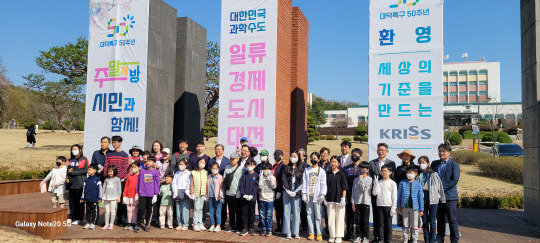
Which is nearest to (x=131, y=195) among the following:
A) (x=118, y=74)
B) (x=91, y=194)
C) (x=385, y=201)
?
(x=91, y=194)

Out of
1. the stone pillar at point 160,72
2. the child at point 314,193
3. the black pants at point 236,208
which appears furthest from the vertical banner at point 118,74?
the child at point 314,193

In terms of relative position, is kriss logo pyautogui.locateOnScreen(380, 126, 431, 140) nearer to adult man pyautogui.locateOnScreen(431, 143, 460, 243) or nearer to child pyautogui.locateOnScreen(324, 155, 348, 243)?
adult man pyautogui.locateOnScreen(431, 143, 460, 243)

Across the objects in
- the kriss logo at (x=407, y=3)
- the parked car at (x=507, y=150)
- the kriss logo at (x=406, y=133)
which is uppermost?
the kriss logo at (x=407, y=3)

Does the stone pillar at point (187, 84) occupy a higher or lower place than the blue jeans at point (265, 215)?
higher

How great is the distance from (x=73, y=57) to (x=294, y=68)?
1770cm

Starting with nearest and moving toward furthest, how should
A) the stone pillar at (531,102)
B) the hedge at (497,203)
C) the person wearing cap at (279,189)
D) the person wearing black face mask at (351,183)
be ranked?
the person wearing black face mask at (351,183), the person wearing cap at (279,189), the stone pillar at (531,102), the hedge at (497,203)

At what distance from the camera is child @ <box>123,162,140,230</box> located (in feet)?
24.0

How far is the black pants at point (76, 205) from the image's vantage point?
770 cm

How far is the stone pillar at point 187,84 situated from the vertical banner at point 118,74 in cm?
265

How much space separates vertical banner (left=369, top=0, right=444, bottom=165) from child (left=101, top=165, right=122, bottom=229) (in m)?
5.11

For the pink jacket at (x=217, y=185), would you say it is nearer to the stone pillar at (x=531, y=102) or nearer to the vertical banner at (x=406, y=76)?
the vertical banner at (x=406, y=76)

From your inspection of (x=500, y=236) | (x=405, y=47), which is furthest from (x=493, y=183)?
(x=405, y=47)

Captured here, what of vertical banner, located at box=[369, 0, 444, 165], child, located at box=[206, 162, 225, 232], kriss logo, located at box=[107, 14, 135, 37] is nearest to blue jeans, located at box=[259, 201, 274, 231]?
child, located at box=[206, 162, 225, 232]

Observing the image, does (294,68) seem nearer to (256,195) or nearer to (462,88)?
(256,195)
